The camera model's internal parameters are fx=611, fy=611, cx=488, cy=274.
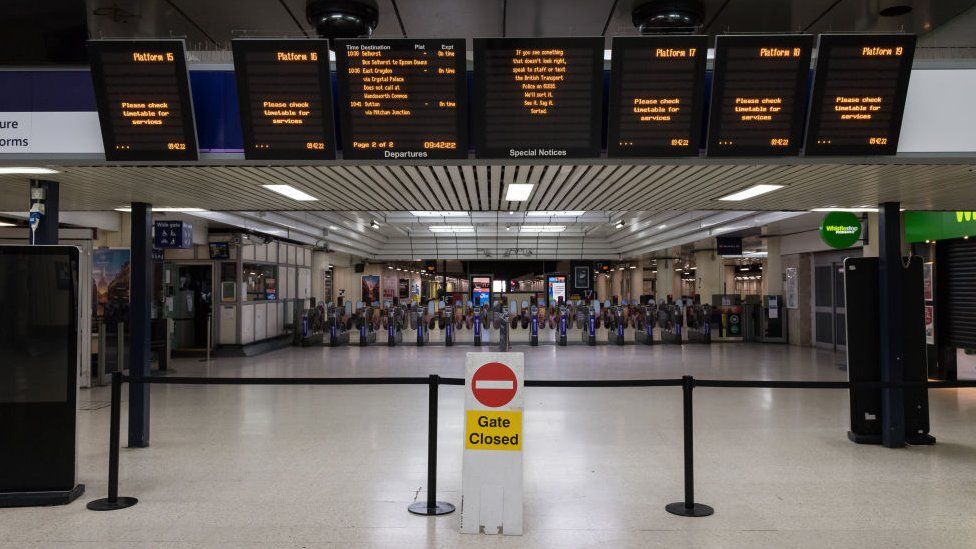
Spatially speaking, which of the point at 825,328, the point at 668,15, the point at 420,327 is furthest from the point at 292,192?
the point at 825,328

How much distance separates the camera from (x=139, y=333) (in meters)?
5.98

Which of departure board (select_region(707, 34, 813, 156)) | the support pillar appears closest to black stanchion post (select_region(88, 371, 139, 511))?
departure board (select_region(707, 34, 813, 156))

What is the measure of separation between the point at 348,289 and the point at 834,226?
62.8 ft

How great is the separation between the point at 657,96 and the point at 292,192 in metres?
3.47

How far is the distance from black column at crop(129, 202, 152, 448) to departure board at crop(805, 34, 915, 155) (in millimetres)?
5973

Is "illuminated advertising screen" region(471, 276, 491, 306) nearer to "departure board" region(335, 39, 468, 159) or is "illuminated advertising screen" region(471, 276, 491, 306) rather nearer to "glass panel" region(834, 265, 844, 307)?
"glass panel" region(834, 265, 844, 307)

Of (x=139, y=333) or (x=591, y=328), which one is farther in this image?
(x=591, y=328)

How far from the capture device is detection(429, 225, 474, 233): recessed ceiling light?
20559 mm

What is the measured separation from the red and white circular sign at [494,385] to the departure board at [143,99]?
269cm

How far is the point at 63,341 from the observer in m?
4.56

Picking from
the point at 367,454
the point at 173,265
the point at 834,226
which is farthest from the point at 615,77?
the point at 173,265

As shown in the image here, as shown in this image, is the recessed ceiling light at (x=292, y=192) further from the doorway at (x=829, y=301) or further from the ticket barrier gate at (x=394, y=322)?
the doorway at (x=829, y=301)

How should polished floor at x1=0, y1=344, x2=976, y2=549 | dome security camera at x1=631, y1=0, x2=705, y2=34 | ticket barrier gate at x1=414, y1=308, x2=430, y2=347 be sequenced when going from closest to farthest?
1. polished floor at x1=0, y1=344, x2=976, y2=549
2. dome security camera at x1=631, y1=0, x2=705, y2=34
3. ticket barrier gate at x1=414, y1=308, x2=430, y2=347

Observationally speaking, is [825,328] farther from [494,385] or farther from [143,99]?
[143,99]
